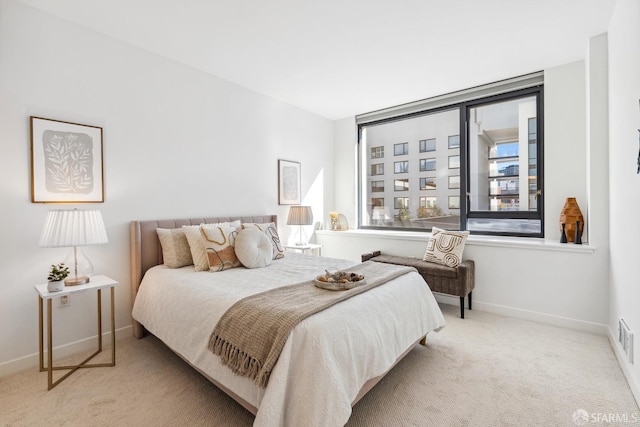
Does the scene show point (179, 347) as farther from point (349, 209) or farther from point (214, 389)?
point (349, 209)

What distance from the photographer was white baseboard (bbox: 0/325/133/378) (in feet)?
7.32

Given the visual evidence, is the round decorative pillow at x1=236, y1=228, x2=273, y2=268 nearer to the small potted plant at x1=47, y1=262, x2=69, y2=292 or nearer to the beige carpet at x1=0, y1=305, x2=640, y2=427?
the beige carpet at x1=0, y1=305, x2=640, y2=427

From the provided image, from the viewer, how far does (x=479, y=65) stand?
3.26m

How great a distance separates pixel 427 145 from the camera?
444 cm

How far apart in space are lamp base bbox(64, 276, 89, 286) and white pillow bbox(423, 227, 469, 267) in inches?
129

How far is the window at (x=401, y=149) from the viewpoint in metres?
4.68

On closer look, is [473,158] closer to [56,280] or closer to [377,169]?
[377,169]

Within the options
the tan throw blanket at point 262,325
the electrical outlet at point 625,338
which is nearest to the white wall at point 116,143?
the tan throw blanket at point 262,325

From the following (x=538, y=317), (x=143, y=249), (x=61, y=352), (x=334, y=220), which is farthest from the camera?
(x=334, y=220)

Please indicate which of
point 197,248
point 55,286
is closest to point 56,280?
point 55,286

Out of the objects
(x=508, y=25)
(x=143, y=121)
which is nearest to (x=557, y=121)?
(x=508, y=25)

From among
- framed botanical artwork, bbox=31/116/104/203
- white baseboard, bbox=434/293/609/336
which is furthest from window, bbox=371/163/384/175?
framed botanical artwork, bbox=31/116/104/203

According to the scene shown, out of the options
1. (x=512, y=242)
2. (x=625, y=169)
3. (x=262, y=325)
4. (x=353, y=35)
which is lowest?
(x=262, y=325)

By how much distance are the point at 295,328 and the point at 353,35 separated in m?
2.44
